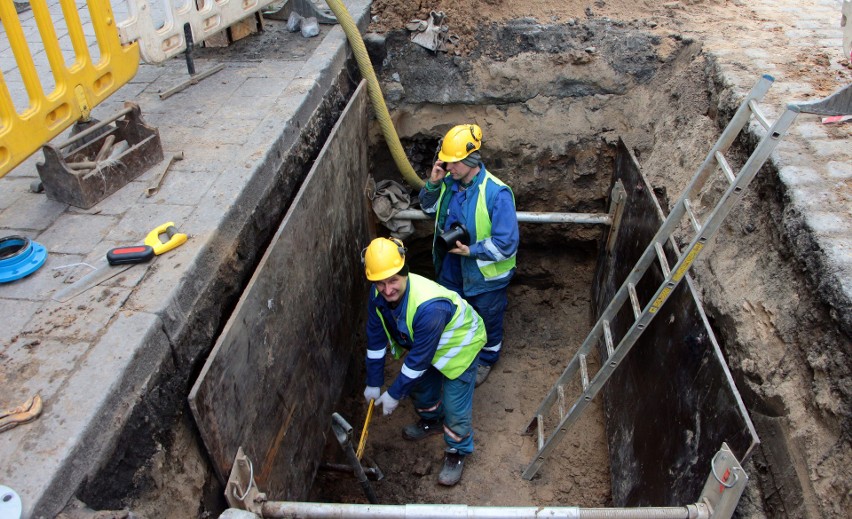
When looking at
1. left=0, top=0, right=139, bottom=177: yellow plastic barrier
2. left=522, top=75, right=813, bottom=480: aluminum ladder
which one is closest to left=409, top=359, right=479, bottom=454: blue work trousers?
left=522, top=75, right=813, bottom=480: aluminum ladder

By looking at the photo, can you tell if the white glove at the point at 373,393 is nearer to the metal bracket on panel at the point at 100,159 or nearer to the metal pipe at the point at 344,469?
the metal pipe at the point at 344,469

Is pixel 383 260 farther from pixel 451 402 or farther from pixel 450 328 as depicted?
pixel 451 402

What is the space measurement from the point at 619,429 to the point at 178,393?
281 centimetres

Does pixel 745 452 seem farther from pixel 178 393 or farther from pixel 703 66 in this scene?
pixel 703 66

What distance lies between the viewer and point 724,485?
243 cm

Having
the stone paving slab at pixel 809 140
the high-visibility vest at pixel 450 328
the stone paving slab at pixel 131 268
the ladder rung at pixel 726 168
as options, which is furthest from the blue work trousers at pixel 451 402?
the stone paving slab at pixel 809 140

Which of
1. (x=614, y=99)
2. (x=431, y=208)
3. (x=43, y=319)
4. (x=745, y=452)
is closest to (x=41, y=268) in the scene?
(x=43, y=319)

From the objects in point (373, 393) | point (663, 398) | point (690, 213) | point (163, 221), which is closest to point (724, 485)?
point (663, 398)

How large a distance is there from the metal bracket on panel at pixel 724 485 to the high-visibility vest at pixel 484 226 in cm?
229

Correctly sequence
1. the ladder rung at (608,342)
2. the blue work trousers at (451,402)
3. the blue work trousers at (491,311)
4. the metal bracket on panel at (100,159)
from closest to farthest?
1. the metal bracket on panel at (100,159)
2. the ladder rung at (608,342)
3. the blue work trousers at (451,402)
4. the blue work trousers at (491,311)

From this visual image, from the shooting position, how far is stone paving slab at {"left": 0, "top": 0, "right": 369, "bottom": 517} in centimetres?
211

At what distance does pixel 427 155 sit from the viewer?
5699 millimetres

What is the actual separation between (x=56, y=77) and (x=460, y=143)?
244 centimetres

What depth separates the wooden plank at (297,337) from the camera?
280 centimetres
